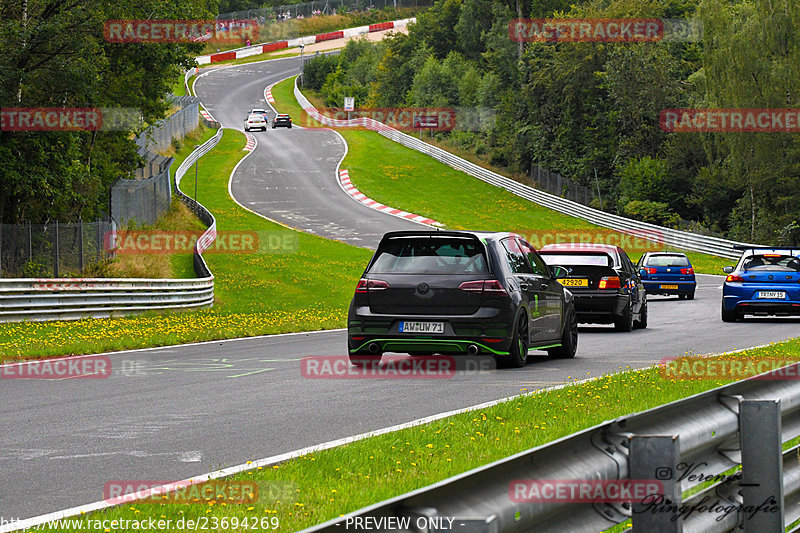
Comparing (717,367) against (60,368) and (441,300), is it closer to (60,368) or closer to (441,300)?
(441,300)

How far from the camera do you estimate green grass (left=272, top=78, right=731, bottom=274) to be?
54.7 metres

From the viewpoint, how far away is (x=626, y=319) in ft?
68.0

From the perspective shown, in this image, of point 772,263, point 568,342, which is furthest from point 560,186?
point 568,342

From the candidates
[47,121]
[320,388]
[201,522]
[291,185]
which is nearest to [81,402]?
[320,388]

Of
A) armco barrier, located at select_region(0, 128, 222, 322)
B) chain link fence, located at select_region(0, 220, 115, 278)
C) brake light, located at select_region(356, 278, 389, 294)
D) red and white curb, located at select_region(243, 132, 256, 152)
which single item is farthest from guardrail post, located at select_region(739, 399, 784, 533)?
red and white curb, located at select_region(243, 132, 256, 152)

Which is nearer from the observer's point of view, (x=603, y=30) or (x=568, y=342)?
(x=568, y=342)

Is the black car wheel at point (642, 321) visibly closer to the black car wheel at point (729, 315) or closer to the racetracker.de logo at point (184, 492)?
the black car wheel at point (729, 315)

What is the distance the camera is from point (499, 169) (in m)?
79.0

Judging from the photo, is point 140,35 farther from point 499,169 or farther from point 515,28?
point 515,28

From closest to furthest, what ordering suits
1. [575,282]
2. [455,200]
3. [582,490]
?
[582,490], [575,282], [455,200]

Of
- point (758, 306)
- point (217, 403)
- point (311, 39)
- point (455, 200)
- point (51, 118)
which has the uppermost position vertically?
point (311, 39)

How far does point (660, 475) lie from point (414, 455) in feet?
12.5

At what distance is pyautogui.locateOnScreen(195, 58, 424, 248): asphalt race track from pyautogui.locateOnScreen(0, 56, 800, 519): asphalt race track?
1206 inches

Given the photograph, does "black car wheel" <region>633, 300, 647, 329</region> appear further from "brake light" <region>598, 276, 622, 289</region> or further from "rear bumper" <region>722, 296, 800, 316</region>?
"rear bumper" <region>722, 296, 800, 316</region>
